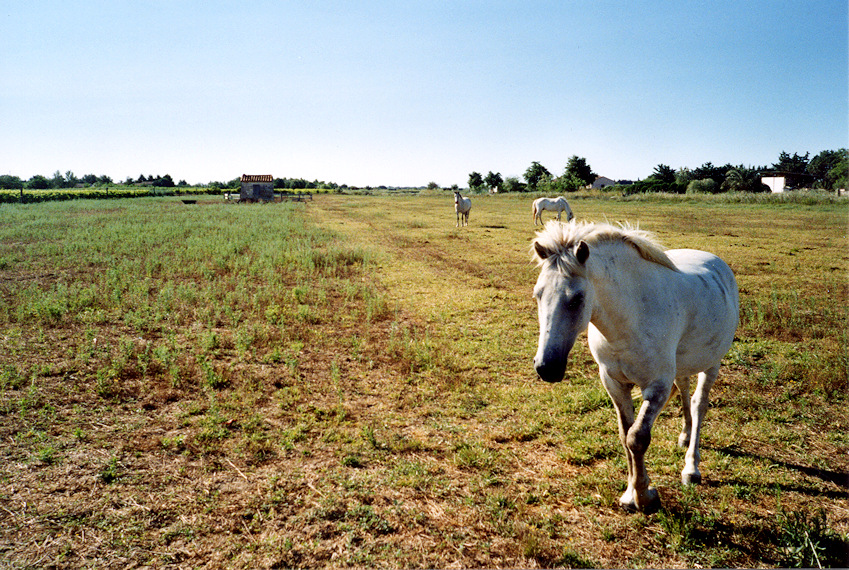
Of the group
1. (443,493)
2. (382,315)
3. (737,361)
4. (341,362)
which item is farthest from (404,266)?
(443,493)

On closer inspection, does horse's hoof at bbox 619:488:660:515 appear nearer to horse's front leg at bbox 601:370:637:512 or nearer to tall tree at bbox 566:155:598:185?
horse's front leg at bbox 601:370:637:512

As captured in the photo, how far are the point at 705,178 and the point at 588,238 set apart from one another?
89528 mm

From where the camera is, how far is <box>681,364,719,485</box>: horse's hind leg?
3.56 m

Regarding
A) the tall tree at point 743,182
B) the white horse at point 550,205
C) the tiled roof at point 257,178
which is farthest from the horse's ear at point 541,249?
the tall tree at point 743,182

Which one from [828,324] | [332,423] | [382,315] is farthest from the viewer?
[382,315]

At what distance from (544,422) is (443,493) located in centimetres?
162

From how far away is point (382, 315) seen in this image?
28.0ft

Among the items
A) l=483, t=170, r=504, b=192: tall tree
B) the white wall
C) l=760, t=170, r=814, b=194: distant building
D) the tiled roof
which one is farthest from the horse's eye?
l=483, t=170, r=504, b=192: tall tree

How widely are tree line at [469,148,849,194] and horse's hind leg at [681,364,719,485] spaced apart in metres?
50.8

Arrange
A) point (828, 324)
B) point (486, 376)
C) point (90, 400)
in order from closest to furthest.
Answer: point (90, 400), point (486, 376), point (828, 324)

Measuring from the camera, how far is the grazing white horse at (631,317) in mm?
2586

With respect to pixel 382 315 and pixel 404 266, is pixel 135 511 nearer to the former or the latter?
pixel 382 315

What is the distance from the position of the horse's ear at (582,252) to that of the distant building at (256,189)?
57072 mm

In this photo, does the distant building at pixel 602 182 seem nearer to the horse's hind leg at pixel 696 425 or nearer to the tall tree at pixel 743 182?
the tall tree at pixel 743 182
